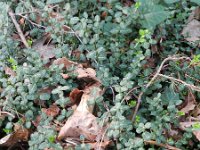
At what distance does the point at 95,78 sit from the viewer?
2291 mm

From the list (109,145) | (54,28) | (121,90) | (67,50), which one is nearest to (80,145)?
(109,145)

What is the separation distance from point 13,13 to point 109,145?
117cm

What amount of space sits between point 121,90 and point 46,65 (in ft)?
1.90

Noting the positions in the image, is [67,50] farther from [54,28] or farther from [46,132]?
[46,132]

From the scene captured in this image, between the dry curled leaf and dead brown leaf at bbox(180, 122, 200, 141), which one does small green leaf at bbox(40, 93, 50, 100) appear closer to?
the dry curled leaf

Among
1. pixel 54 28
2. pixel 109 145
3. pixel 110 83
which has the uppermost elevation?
pixel 54 28

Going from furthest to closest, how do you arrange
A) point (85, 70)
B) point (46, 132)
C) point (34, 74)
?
point (85, 70) < point (34, 74) < point (46, 132)

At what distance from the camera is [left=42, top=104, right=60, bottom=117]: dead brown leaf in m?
2.23

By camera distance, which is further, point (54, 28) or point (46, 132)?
point (54, 28)

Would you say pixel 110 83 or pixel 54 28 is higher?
pixel 54 28

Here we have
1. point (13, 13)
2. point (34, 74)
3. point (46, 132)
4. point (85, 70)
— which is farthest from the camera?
point (13, 13)

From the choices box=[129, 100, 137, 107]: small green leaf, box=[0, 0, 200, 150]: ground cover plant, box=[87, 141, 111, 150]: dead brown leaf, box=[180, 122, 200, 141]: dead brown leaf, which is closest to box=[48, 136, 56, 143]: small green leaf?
box=[0, 0, 200, 150]: ground cover plant

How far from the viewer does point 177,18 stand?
9.25 ft

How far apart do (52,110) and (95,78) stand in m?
0.31
